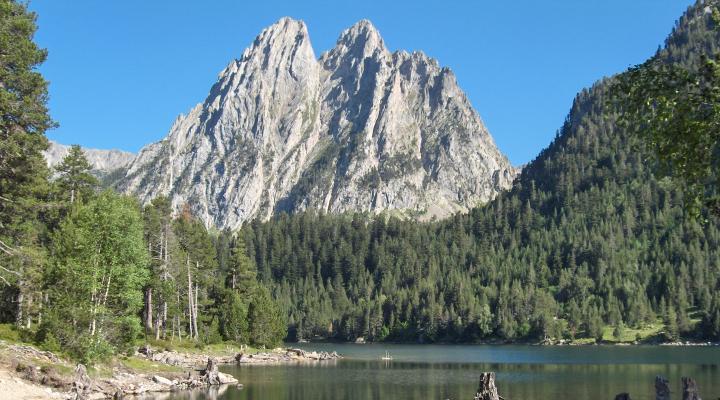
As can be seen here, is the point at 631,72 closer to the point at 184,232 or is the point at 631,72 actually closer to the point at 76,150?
the point at 76,150

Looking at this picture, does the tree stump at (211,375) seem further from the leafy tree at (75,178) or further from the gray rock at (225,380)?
the leafy tree at (75,178)

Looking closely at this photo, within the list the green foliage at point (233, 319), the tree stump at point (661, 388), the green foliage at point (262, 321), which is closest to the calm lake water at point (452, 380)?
the green foliage at point (233, 319)

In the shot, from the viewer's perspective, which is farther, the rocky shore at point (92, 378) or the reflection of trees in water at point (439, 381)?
the reflection of trees in water at point (439, 381)

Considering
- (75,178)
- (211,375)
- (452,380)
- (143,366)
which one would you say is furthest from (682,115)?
(75,178)

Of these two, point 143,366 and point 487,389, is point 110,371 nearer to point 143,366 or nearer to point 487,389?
point 143,366

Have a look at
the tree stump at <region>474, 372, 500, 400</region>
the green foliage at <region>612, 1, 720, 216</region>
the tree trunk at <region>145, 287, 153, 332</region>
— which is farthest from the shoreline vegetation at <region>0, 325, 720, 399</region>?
the green foliage at <region>612, 1, 720, 216</region>

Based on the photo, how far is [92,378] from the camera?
160ft

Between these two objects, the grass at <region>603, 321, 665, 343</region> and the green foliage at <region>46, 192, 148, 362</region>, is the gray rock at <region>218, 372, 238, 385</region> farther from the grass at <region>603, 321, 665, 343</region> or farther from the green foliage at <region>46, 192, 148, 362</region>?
the grass at <region>603, 321, 665, 343</region>

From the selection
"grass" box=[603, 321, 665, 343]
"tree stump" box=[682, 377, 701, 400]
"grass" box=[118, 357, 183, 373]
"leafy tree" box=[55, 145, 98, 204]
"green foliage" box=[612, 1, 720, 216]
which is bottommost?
"grass" box=[603, 321, 665, 343]

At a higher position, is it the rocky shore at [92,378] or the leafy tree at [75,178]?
the leafy tree at [75,178]

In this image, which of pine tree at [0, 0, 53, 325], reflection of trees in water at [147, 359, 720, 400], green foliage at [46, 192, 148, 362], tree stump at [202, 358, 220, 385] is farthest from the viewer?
tree stump at [202, 358, 220, 385]

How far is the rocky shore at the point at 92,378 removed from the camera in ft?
138

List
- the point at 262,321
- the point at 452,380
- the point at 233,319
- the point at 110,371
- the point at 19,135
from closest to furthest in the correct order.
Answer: the point at 19,135
the point at 110,371
the point at 452,380
the point at 233,319
the point at 262,321

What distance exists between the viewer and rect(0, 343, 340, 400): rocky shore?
42031 mm
